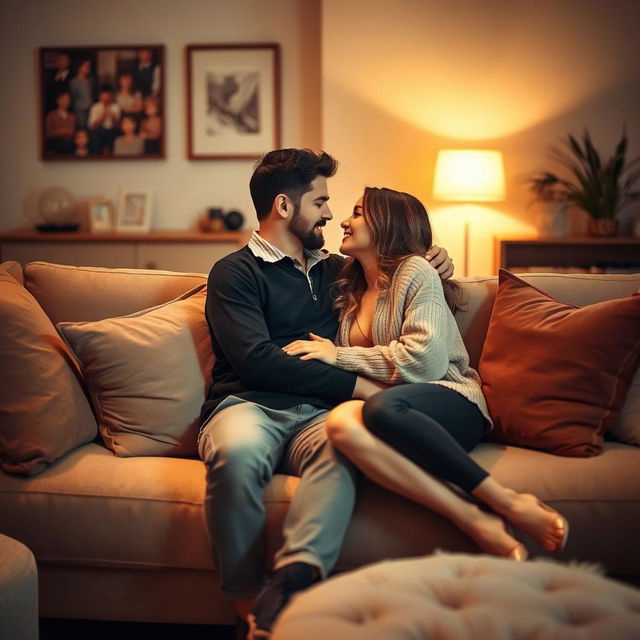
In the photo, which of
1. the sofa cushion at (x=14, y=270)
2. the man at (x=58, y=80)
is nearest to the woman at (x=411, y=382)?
the sofa cushion at (x=14, y=270)

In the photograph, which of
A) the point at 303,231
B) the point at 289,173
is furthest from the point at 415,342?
the point at 289,173

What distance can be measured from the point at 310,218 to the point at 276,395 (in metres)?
0.53

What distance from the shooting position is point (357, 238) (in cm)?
223

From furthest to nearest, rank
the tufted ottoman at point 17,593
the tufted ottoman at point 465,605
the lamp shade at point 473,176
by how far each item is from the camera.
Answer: the lamp shade at point 473,176 < the tufted ottoman at point 17,593 < the tufted ottoman at point 465,605

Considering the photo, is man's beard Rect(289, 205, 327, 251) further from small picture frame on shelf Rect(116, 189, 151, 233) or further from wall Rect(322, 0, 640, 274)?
small picture frame on shelf Rect(116, 189, 151, 233)

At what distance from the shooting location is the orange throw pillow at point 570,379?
6.57ft

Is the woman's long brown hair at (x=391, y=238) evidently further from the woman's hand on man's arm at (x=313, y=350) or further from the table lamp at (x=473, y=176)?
the table lamp at (x=473, y=176)

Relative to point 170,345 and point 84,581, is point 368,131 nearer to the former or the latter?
point 170,345

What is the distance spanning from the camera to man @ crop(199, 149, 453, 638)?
170 centimetres

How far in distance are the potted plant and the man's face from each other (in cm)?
248

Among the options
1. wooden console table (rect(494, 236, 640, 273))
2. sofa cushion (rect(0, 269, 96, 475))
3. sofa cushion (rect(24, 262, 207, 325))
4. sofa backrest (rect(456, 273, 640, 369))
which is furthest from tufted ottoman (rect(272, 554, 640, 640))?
wooden console table (rect(494, 236, 640, 273))

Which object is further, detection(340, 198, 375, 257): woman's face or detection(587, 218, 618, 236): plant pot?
detection(587, 218, 618, 236): plant pot

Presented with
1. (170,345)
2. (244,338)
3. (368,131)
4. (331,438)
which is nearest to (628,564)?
(331,438)

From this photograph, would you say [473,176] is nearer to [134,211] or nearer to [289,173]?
[134,211]
